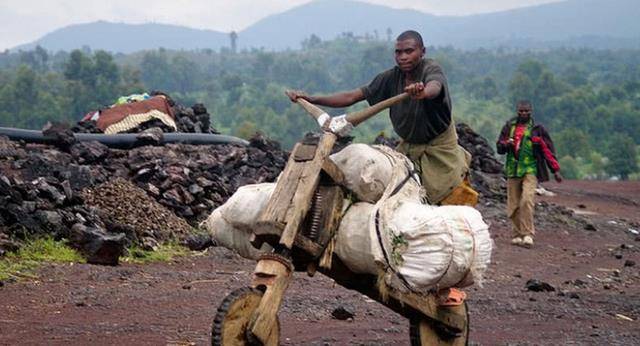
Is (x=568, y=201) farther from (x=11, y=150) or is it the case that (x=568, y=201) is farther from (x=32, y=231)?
(x=32, y=231)

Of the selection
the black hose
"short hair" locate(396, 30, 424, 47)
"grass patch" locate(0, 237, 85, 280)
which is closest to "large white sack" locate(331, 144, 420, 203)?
"short hair" locate(396, 30, 424, 47)

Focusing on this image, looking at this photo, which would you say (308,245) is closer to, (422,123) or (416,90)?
(416,90)

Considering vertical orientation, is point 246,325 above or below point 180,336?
above

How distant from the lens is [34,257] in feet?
33.3

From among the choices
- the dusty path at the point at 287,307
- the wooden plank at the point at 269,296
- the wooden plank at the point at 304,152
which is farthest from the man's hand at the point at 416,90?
the dusty path at the point at 287,307

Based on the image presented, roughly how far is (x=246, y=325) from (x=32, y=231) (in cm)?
627

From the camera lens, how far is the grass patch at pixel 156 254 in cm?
1094

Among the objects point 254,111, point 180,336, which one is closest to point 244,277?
point 180,336

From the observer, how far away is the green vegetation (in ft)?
216

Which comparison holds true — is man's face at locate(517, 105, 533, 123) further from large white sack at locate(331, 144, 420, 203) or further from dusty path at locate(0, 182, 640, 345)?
large white sack at locate(331, 144, 420, 203)

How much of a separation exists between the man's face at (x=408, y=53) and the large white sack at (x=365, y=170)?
777 mm

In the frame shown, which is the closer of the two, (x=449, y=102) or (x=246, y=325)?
(x=246, y=325)

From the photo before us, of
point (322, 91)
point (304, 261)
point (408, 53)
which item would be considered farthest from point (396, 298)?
point (322, 91)

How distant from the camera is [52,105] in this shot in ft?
214
